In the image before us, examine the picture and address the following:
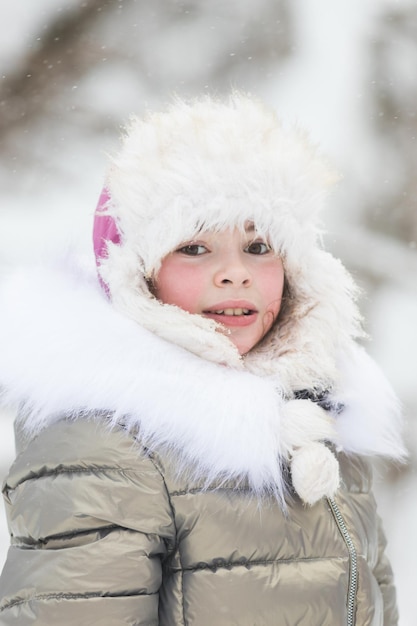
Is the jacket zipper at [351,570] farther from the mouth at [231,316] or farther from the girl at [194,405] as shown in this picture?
the mouth at [231,316]

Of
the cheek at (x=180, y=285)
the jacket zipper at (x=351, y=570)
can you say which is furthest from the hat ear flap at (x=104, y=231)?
the jacket zipper at (x=351, y=570)

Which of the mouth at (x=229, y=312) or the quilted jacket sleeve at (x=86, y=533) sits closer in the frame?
the quilted jacket sleeve at (x=86, y=533)

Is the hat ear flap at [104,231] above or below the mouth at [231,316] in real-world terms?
above

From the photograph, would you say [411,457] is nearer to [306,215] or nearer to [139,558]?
[306,215]

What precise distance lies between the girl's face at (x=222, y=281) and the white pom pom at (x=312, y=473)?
0.25 metres

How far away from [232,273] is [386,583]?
A: 2.81 ft

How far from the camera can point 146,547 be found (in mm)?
1219

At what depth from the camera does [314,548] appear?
138 cm

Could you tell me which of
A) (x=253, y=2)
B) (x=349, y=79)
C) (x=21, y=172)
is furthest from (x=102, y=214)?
(x=349, y=79)

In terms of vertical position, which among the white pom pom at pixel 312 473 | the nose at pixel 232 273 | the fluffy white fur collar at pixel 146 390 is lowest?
the white pom pom at pixel 312 473

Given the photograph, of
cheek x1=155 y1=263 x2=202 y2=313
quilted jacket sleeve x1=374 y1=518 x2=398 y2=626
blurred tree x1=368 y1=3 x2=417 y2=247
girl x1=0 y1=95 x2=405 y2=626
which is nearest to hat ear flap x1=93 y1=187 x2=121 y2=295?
girl x1=0 y1=95 x2=405 y2=626

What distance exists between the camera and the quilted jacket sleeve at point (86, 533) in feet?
3.88

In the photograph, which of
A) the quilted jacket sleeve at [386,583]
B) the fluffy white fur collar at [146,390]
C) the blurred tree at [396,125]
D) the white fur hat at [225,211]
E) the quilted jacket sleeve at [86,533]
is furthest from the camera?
the blurred tree at [396,125]

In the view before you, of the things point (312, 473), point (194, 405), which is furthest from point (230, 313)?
point (312, 473)
